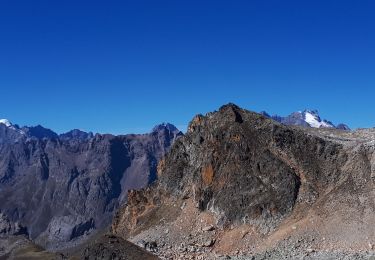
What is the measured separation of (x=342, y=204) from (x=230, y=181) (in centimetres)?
2004

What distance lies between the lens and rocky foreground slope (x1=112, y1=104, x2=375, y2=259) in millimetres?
74875

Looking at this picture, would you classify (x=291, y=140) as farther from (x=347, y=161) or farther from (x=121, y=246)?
(x=121, y=246)

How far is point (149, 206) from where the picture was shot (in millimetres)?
99188

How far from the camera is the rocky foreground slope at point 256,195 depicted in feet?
246

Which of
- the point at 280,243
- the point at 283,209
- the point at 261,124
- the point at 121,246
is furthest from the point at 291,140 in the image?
the point at 121,246

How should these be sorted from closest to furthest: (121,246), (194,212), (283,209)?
(121,246), (283,209), (194,212)

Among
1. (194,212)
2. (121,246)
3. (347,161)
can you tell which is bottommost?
(121,246)

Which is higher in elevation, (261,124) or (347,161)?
(261,124)

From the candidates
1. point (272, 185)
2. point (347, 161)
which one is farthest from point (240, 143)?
point (347, 161)

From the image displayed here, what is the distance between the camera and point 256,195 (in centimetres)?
8719

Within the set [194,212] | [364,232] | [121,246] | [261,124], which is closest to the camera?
[364,232]

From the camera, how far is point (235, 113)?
9925cm

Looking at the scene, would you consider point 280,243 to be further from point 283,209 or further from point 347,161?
point 347,161

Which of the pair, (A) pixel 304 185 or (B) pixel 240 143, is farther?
(B) pixel 240 143
